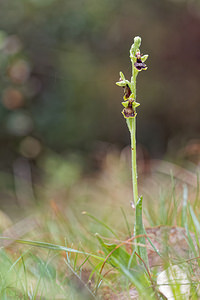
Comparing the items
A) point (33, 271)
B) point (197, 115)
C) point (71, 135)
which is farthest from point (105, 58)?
point (33, 271)

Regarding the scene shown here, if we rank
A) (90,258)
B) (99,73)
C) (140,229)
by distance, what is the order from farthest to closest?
1. (99,73)
2. (90,258)
3. (140,229)

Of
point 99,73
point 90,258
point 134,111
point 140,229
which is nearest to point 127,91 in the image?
point 134,111

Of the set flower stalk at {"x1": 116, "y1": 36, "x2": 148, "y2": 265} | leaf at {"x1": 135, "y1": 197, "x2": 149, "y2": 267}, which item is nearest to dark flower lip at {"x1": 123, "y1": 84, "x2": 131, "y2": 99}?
flower stalk at {"x1": 116, "y1": 36, "x2": 148, "y2": 265}

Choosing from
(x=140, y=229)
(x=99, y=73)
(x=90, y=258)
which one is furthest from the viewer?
(x=99, y=73)

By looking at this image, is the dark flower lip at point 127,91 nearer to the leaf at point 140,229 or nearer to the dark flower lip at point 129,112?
the dark flower lip at point 129,112

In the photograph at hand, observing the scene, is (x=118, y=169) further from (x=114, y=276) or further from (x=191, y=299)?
(x=191, y=299)

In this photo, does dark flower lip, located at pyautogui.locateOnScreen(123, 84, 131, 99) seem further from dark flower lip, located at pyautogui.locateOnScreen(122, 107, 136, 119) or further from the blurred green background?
the blurred green background

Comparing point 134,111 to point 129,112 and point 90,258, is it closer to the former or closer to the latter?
point 129,112

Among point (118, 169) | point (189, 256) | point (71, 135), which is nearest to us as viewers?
point (189, 256)
